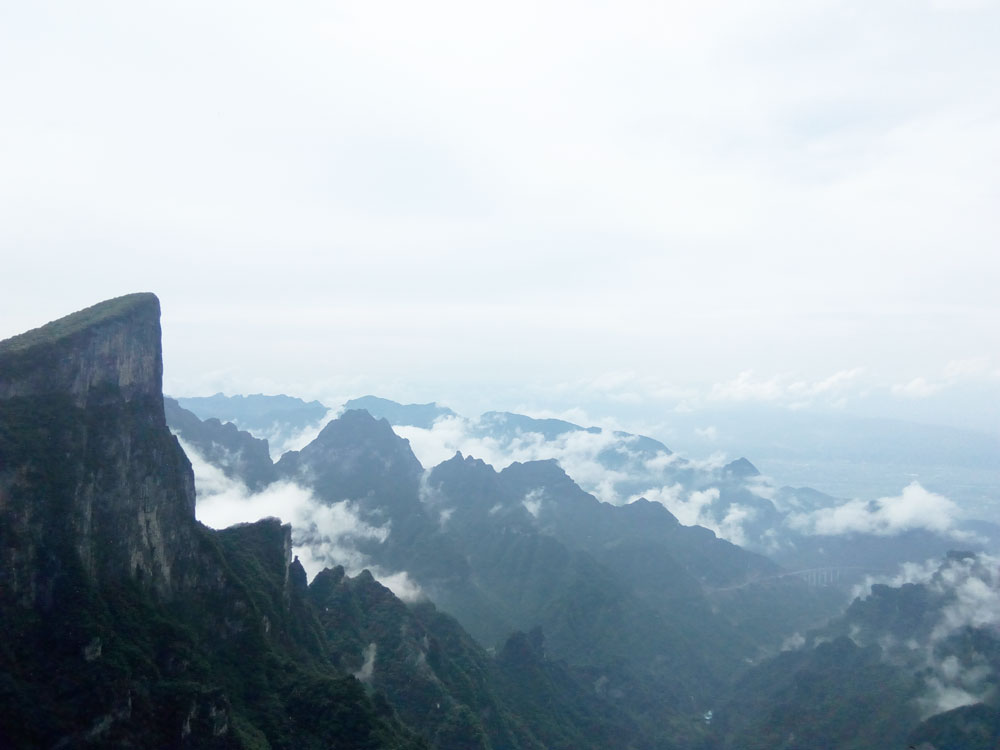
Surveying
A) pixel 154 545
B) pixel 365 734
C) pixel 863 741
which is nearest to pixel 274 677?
pixel 365 734

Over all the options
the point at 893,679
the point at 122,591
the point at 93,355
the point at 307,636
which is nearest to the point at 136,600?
the point at 122,591

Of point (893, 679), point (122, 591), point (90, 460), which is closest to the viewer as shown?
point (122, 591)

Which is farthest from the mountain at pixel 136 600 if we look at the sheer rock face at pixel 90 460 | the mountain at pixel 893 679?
the mountain at pixel 893 679

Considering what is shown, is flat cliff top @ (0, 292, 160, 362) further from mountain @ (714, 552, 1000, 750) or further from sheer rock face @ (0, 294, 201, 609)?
mountain @ (714, 552, 1000, 750)

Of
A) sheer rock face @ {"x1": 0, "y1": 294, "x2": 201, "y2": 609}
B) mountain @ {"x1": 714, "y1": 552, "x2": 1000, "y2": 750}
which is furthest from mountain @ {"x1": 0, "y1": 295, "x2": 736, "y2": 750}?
mountain @ {"x1": 714, "y1": 552, "x2": 1000, "y2": 750}

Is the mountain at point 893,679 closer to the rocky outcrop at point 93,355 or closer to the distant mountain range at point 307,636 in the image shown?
the distant mountain range at point 307,636

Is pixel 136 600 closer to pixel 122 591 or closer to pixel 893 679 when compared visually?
pixel 122 591
